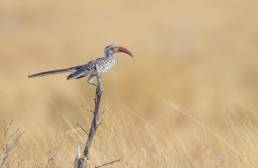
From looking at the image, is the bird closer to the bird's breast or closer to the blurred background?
the bird's breast

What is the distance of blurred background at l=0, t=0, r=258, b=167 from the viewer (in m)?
6.70

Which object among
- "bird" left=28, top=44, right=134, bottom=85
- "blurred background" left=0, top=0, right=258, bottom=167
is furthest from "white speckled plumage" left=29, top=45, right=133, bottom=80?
"blurred background" left=0, top=0, right=258, bottom=167

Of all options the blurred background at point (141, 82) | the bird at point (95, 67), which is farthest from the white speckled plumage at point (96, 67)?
the blurred background at point (141, 82)

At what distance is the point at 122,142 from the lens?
686cm

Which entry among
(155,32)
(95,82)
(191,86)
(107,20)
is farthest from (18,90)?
(107,20)

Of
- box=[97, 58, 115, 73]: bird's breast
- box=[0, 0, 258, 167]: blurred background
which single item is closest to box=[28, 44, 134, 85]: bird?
box=[97, 58, 115, 73]: bird's breast

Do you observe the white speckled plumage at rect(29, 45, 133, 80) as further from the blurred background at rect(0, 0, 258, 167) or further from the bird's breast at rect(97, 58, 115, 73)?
the blurred background at rect(0, 0, 258, 167)

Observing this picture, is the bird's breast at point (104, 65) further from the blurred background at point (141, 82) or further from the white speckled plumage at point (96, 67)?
the blurred background at point (141, 82)

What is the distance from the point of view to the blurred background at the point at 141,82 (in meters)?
6.70

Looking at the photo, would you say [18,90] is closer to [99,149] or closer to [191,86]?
[191,86]

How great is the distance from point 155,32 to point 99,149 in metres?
17.4

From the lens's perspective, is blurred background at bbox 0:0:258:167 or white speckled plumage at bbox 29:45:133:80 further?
blurred background at bbox 0:0:258:167

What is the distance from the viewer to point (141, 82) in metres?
14.1

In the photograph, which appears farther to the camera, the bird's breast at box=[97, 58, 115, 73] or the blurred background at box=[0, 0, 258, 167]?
the blurred background at box=[0, 0, 258, 167]
